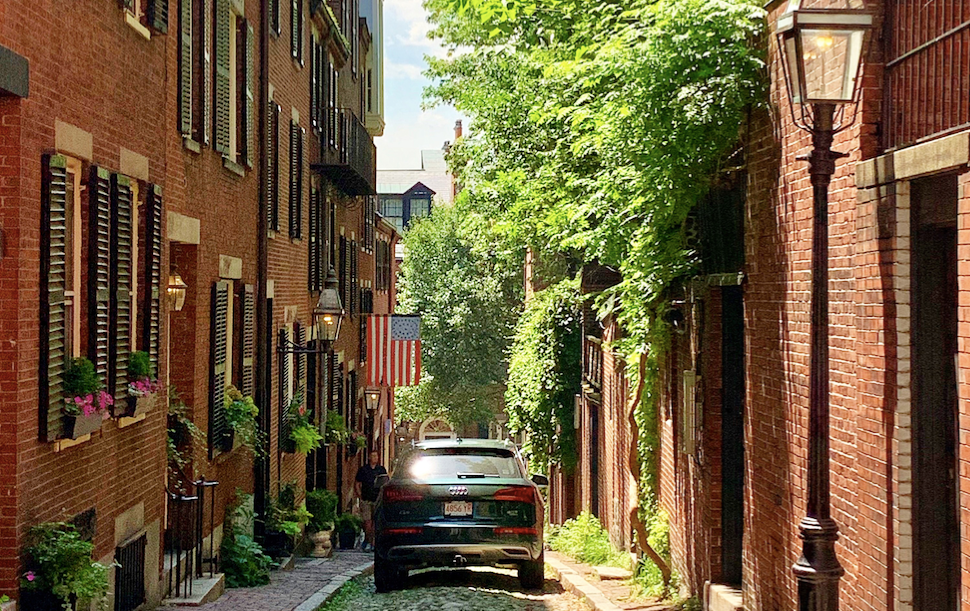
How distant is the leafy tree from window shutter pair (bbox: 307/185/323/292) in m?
23.4

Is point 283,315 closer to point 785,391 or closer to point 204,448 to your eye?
point 204,448

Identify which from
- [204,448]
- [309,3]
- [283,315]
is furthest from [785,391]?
[309,3]

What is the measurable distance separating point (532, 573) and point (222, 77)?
634cm

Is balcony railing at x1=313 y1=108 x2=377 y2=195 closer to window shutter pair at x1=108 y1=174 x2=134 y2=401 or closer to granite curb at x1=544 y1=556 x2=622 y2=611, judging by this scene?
granite curb at x1=544 y1=556 x2=622 y2=611

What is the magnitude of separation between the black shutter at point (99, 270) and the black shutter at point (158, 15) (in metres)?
1.81

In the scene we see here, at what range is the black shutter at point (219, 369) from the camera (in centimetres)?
1327

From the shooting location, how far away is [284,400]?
60.0 feet

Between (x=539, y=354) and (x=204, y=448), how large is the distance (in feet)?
40.1

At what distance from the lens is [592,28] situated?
11.4 m

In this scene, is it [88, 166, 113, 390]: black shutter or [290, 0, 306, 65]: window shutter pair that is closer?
[88, 166, 113, 390]: black shutter

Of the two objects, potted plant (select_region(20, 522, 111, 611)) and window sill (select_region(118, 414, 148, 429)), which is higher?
window sill (select_region(118, 414, 148, 429))

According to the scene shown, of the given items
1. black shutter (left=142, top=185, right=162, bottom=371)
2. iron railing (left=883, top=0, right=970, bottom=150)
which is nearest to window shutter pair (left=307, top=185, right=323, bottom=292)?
black shutter (left=142, top=185, right=162, bottom=371)

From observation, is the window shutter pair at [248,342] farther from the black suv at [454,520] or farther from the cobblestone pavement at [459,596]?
the black suv at [454,520]

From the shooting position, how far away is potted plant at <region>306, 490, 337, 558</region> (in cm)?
1927
